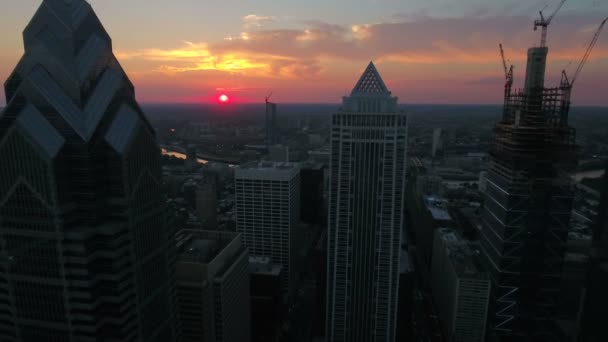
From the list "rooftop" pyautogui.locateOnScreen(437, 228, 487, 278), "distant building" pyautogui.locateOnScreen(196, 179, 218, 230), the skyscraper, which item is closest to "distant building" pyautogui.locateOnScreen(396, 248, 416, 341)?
the skyscraper

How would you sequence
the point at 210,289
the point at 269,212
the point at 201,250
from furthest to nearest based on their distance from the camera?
A: the point at 269,212 < the point at 201,250 < the point at 210,289

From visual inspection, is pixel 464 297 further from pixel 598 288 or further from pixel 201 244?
pixel 201 244

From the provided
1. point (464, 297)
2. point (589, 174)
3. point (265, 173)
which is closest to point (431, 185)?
point (589, 174)

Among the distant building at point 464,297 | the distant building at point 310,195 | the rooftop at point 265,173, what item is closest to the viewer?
the distant building at point 464,297

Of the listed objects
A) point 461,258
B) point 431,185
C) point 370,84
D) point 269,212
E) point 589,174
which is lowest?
point 431,185

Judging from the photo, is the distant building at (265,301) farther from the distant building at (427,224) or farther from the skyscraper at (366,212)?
the distant building at (427,224)

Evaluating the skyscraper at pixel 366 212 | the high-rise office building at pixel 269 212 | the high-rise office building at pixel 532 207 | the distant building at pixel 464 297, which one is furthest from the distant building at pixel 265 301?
the high-rise office building at pixel 532 207
